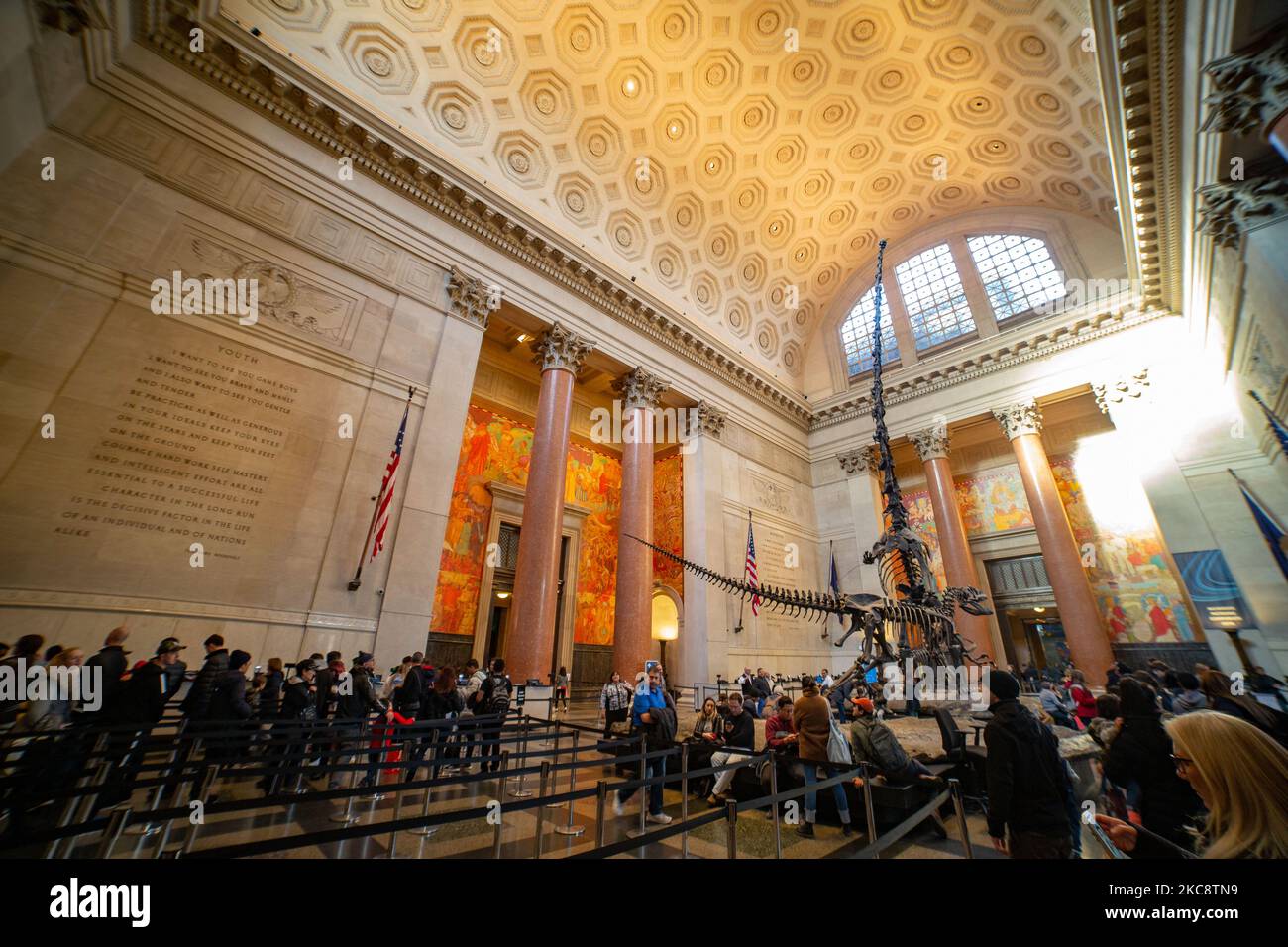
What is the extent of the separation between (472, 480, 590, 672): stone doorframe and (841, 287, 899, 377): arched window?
1113 centimetres

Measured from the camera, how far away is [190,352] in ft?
20.1

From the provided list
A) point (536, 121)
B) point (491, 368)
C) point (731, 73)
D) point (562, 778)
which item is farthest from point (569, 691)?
point (731, 73)

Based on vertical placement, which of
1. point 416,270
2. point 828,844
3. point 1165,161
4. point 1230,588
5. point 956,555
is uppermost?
point 1165,161

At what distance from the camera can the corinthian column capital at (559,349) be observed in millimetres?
10227

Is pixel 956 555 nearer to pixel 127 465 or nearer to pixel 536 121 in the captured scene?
pixel 536 121

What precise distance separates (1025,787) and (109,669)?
6.13 metres

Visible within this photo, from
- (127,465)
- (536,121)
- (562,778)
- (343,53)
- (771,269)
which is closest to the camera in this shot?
(562,778)

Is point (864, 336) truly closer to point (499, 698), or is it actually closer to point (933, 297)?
point (933, 297)

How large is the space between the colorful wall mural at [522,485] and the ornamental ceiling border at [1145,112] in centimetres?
1046

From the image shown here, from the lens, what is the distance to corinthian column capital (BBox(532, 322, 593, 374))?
33.6 ft

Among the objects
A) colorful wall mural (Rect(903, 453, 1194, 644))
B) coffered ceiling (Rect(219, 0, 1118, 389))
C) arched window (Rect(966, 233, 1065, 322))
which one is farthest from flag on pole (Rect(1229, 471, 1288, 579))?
coffered ceiling (Rect(219, 0, 1118, 389))

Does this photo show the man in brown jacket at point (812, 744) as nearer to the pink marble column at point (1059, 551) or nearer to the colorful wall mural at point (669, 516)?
the colorful wall mural at point (669, 516)

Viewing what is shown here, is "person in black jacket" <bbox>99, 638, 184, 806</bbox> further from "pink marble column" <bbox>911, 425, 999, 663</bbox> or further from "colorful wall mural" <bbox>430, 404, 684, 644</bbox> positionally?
"pink marble column" <bbox>911, 425, 999, 663</bbox>

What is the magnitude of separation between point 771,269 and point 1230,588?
1345 centimetres
